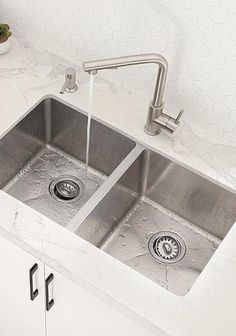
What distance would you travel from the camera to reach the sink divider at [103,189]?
1.83 m

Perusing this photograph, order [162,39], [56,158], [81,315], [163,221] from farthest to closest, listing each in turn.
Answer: [56,158]
[163,221]
[162,39]
[81,315]

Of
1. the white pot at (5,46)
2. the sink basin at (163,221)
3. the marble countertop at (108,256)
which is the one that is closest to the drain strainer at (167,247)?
the sink basin at (163,221)

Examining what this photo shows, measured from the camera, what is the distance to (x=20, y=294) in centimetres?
204

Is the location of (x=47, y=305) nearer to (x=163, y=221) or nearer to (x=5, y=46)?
(x=163, y=221)

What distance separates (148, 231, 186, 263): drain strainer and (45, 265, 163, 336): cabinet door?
0.29 metres

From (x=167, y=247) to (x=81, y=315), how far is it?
0.34 meters

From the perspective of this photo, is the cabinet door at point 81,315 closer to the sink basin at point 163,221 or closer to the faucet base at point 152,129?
the sink basin at point 163,221

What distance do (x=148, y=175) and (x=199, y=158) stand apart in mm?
184

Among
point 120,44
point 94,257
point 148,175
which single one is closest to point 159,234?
point 148,175

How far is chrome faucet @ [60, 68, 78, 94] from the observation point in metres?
2.09

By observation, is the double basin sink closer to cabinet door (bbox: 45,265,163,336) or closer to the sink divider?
the sink divider

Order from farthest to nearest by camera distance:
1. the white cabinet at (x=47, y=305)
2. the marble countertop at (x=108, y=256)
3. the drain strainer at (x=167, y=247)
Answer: the drain strainer at (x=167, y=247) → the white cabinet at (x=47, y=305) → the marble countertop at (x=108, y=256)

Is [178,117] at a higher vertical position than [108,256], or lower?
higher

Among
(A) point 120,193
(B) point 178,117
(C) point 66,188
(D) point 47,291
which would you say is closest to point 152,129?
(B) point 178,117
